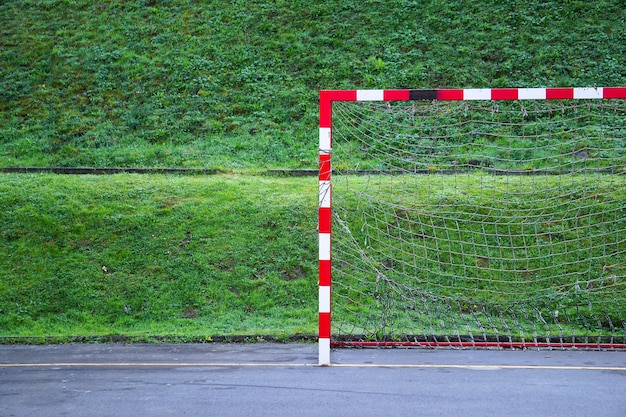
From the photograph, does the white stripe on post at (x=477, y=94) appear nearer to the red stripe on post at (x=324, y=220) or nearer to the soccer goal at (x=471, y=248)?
the soccer goal at (x=471, y=248)

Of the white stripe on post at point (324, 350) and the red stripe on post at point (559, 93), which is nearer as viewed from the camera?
the white stripe on post at point (324, 350)

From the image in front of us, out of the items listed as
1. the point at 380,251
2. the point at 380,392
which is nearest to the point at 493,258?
the point at 380,251

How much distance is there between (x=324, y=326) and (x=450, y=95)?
2.74 metres

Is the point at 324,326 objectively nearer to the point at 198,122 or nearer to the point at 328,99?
the point at 328,99

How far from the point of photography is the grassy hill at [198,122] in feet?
31.5

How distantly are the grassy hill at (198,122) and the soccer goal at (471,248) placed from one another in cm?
89

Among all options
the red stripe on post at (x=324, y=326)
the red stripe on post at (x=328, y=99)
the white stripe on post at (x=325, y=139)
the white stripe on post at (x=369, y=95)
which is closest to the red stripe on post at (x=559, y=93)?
the white stripe on post at (x=369, y=95)

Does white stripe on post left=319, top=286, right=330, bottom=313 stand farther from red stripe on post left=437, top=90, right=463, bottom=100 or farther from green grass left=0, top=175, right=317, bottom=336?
red stripe on post left=437, top=90, right=463, bottom=100

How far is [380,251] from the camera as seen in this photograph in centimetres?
985

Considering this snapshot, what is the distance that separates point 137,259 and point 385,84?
830 cm

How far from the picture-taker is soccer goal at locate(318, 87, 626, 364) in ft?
26.1

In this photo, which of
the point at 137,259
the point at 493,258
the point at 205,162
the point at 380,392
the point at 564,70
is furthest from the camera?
the point at 564,70

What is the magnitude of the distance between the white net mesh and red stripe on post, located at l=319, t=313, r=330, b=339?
120 cm

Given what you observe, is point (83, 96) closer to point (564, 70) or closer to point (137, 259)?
point (137, 259)
